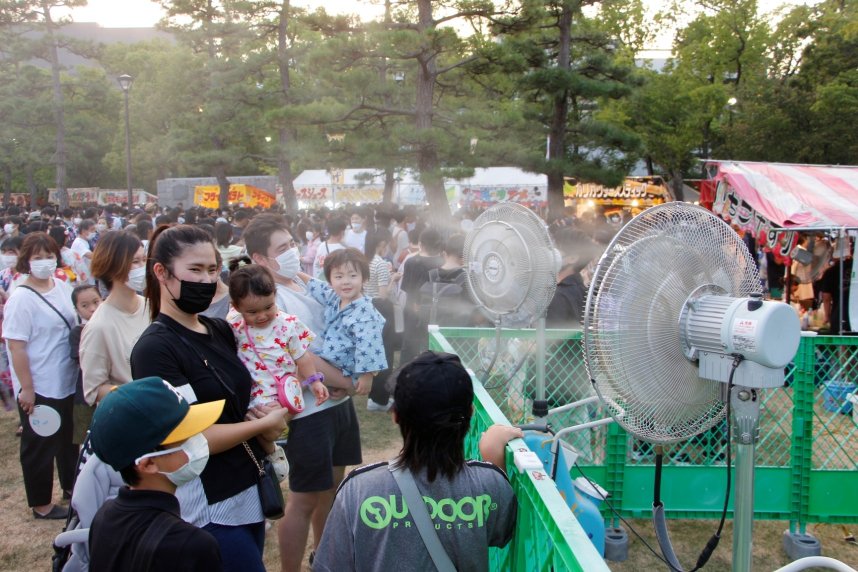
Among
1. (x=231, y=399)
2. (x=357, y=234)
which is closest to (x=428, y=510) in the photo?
(x=231, y=399)

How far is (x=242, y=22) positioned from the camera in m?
24.2

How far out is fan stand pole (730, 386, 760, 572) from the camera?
199cm

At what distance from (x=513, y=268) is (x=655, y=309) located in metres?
1.26

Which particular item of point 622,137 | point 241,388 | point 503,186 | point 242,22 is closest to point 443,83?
point 622,137

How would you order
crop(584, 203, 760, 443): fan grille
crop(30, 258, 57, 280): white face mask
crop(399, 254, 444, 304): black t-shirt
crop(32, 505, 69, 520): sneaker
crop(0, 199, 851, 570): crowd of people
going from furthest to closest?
crop(399, 254, 444, 304): black t-shirt → crop(32, 505, 69, 520): sneaker → crop(30, 258, 57, 280): white face mask → crop(584, 203, 760, 443): fan grille → crop(0, 199, 851, 570): crowd of people

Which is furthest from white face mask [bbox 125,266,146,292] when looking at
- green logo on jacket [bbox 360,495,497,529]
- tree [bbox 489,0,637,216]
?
tree [bbox 489,0,637,216]

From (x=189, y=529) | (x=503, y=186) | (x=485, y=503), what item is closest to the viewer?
(x=189, y=529)

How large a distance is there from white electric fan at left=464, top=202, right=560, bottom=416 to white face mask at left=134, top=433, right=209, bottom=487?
64.2 inches

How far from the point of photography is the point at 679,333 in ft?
6.81

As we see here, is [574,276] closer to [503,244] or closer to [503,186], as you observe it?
[503,244]

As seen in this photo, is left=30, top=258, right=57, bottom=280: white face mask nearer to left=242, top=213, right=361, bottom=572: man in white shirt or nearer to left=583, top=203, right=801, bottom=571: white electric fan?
left=242, top=213, right=361, bottom=572: man in white shirt

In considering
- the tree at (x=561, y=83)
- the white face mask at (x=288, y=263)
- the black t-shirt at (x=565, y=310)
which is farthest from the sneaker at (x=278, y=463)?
the tree at (x=561, y=83)

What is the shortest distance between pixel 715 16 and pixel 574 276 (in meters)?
28.0

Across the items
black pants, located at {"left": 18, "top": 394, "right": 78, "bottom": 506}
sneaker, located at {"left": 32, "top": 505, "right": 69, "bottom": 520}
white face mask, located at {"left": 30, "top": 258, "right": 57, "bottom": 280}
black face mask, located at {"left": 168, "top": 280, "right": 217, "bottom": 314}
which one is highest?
black face mask, located at {"left": 168, "top": 280, "right": 217, "bottom": 314}
